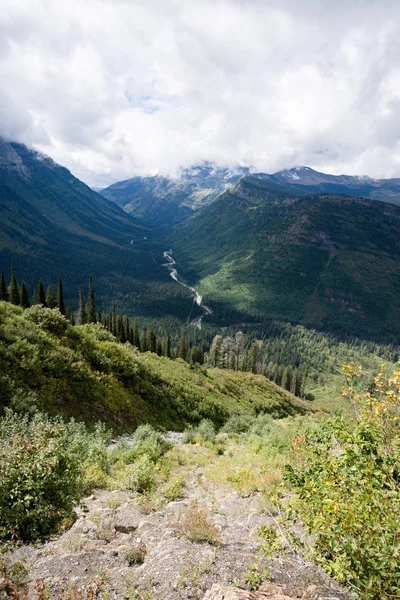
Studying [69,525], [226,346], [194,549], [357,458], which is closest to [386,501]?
[357,458]

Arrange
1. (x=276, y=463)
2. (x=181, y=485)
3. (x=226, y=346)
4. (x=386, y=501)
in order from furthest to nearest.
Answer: (x=226, y=346) < (x=276, y=463) < (x=181, y=485) < (x=386, y=501)

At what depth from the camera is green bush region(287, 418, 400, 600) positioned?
435 cm

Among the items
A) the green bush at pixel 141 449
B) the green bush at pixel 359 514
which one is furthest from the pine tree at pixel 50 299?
the green bush at pixel 359 514

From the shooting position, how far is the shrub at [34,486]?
7.23 m

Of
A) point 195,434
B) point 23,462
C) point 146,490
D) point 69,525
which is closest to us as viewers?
point 23,462

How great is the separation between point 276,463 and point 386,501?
1048 cm

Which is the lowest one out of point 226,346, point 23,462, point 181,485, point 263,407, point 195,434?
point 226,346

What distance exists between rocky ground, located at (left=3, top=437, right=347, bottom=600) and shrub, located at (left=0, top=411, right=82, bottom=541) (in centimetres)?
48

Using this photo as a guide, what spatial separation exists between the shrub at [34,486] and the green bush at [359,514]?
6176mm

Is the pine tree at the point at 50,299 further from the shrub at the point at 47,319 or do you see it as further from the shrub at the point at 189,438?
the shrub at the point at 189,438

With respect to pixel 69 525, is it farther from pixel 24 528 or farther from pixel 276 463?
pixel 276 463

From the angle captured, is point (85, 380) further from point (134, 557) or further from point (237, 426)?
point (134, 557)

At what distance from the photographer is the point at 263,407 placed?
43.7 m

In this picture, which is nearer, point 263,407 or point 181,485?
A: point 181,485
